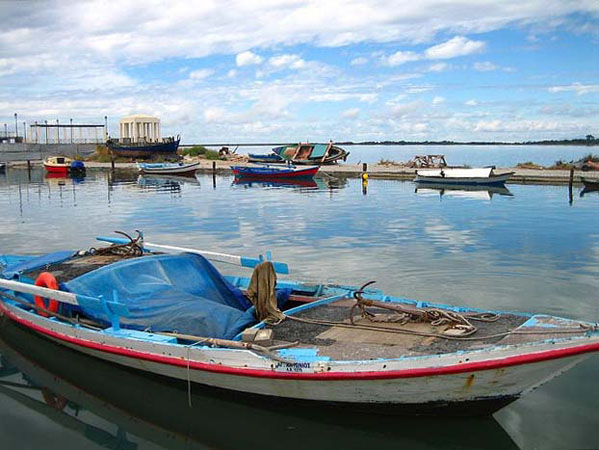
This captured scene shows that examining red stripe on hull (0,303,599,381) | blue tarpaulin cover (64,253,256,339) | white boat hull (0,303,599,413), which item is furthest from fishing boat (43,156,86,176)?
red stripe on hull (0,303,599,381)

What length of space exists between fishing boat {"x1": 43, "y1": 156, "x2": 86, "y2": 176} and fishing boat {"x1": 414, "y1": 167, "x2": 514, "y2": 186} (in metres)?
36.9

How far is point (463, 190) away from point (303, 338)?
35.9 metres

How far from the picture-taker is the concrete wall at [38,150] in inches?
3568

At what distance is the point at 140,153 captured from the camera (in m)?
77.4

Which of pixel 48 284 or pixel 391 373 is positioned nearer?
pixel 391 373

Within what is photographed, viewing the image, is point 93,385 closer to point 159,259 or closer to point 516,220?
point 159,259

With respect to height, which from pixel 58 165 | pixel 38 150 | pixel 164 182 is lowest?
pixel 164 182

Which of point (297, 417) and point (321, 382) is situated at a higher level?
point (321, 382)

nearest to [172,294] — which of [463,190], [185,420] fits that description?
[185,420]

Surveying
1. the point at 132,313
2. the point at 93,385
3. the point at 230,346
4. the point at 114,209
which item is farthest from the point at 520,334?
the point at 114,209

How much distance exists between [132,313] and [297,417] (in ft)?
10.4

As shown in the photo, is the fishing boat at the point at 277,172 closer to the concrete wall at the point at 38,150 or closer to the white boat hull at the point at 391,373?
the white boat hull at the point at 391,373

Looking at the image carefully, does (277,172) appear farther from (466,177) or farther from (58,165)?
(58,165)

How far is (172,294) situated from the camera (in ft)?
32.3
